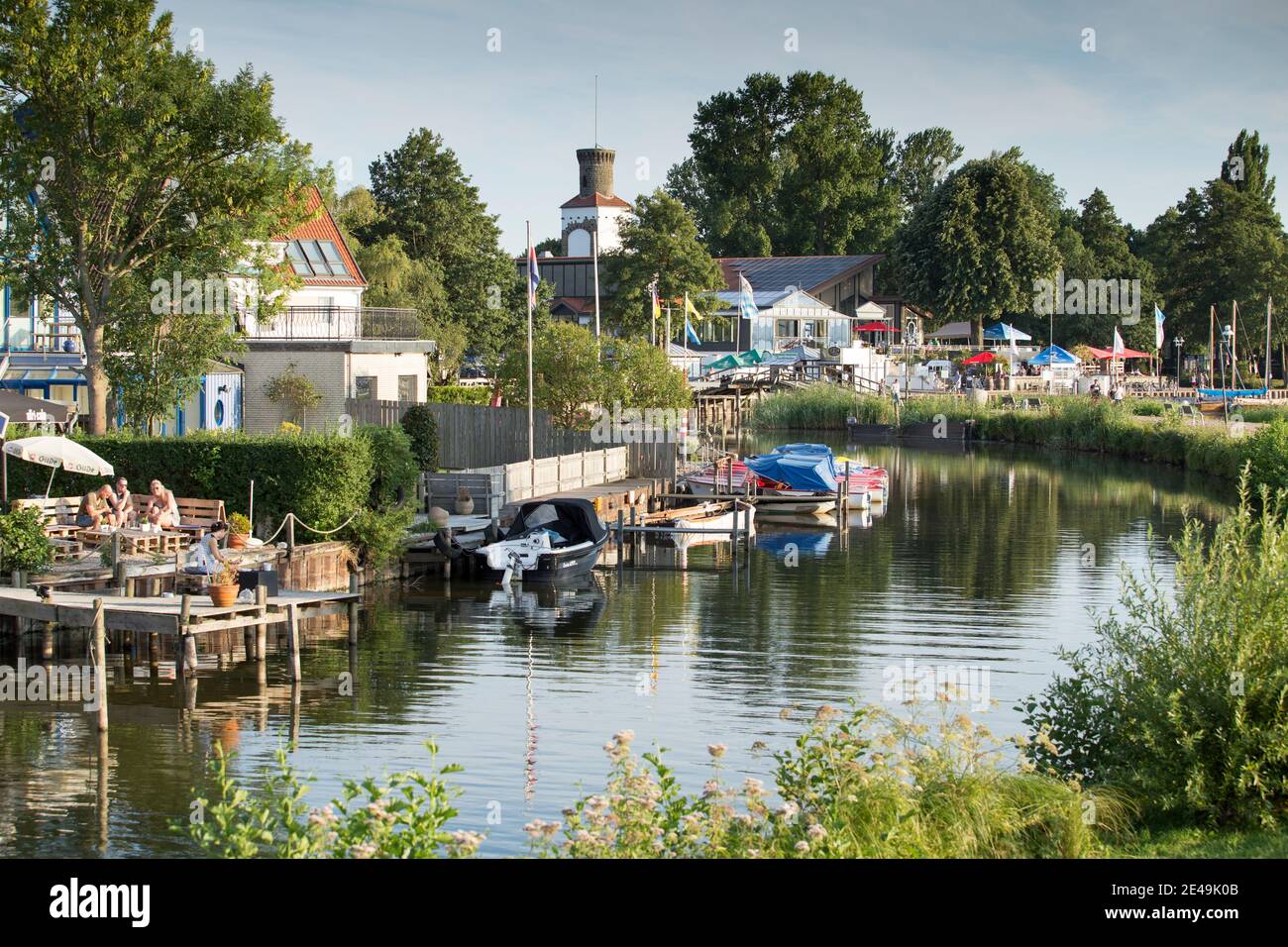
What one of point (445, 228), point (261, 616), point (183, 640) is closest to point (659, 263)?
point (445, 228)

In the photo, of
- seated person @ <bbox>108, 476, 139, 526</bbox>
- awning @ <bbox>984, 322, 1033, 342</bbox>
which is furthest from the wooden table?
awning @ <bbox>984, 322, 1033, 342</bbox>

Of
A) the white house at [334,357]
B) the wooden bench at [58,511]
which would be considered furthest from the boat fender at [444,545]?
the white house at [334,357]

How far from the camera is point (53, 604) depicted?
21.4 m

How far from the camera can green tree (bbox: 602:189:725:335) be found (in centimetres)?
8831

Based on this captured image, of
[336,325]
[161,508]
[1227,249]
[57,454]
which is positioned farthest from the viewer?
[1227,249]

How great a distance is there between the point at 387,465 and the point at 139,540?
6.52 meters

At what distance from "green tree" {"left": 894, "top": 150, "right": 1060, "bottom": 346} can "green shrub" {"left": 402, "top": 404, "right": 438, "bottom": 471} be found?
70.6 meters

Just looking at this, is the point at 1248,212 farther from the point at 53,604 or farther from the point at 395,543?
the point at 53,604

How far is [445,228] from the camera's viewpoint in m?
76.6

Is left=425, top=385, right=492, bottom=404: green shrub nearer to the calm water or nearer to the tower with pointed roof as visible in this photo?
the calm water

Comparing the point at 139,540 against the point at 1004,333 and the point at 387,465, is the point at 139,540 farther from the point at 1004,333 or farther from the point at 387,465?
the point at 1004,333
